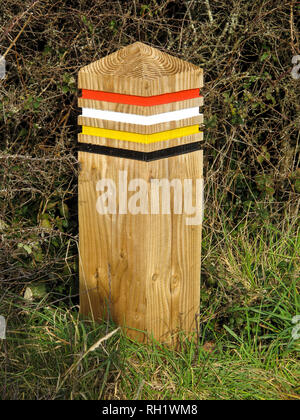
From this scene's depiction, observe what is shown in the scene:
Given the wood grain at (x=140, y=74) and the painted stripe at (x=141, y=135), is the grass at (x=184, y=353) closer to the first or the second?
the painted stripe at (x=141, y=135)

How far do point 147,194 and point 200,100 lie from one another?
0.53 metres

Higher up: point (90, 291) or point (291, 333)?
point (90, 291)

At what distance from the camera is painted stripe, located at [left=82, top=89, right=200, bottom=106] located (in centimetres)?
284

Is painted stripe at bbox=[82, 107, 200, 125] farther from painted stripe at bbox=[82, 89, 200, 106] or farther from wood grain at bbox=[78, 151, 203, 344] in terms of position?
wood grain at bbox=[78, 151, 203, 344]

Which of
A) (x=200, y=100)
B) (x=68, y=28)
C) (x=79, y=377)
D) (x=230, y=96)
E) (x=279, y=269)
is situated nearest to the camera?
(x=79, y=377)

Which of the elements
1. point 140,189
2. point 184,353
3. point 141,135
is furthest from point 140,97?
point 184,353

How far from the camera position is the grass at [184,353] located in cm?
284

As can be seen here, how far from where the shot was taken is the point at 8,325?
10.6 ft

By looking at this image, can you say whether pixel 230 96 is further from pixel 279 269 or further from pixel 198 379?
pixel 198 379

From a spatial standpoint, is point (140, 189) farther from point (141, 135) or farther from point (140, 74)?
point (140, 74)

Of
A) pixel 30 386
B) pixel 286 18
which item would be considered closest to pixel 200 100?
pixel 30 386

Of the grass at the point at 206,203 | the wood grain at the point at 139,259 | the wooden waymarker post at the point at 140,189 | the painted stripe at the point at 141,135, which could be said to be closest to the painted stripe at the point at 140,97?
the wooden waymarker post at the point at 140,189

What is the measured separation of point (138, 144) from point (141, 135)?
1.6 inches

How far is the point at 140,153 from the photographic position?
288 centimetres
